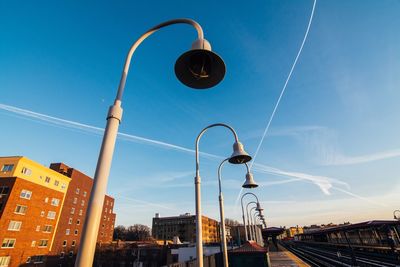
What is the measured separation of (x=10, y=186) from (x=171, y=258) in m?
33.8

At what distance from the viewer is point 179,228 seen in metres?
89.2

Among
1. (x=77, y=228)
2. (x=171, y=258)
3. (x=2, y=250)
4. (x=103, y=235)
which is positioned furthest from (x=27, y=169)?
(x=103, y=235)

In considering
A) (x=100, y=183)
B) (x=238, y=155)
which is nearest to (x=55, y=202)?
(x=238, y=155)

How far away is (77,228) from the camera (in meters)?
55.3

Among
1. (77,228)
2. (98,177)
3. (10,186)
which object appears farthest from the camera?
(77,228)

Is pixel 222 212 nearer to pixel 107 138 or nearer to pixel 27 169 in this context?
pixel 107 138

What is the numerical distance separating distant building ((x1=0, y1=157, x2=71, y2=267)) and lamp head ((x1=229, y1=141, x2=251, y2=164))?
4415cm

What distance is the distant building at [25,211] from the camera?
34344mm

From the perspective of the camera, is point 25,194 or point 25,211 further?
point 25,194

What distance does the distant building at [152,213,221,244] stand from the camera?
3443 inches

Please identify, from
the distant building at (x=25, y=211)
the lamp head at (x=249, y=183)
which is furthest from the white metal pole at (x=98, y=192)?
the distant building at (x=25, y=211)

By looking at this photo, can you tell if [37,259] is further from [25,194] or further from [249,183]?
[249,183]

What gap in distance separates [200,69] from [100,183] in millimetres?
2587

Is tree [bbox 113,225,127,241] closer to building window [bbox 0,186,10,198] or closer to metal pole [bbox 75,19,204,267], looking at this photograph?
building window [bbox 0,186,10,198]
